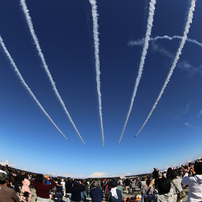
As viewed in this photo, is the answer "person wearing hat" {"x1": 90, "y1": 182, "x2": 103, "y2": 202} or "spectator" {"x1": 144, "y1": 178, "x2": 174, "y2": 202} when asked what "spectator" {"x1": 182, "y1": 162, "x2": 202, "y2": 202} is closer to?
"spectator" {"x1": 144, "y1": 178, "x2": 174, "y2": 202}

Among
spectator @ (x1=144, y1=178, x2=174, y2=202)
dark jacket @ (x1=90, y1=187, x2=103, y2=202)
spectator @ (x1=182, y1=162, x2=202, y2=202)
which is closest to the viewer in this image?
spectator @ (x1=182, y1=162, x2=202, y2=202)

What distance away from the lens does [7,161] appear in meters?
64.1

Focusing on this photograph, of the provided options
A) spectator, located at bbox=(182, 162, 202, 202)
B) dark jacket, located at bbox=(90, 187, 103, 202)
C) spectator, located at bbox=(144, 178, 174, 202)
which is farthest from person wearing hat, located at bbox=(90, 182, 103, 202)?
spectator, located at bbox=(182, 162, 202, 202)

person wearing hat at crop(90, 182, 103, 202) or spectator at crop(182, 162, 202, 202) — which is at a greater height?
spectator at crop(182, 162, 202, 202)

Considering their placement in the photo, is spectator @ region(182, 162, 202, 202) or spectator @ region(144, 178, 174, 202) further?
spectator @ region(144, 178, 174, 202)

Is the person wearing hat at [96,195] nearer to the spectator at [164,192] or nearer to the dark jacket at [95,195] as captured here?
the dark jacket at [95,195]

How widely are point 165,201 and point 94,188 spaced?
11.5ft

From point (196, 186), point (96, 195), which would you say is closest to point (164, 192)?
point (196, 186)

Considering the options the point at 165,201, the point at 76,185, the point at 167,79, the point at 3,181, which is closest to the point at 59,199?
the point at 76,185

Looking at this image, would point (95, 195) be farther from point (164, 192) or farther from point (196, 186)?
point (196, 186)

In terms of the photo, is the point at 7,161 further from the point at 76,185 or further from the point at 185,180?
the point at 185,180

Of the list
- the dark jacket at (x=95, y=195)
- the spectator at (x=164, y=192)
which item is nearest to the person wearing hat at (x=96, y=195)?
the dark jacket at (x=95, y=195)

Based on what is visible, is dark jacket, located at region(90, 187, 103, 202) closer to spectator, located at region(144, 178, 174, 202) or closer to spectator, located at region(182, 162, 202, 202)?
spectator, located at region(144, 178, 174, 202)

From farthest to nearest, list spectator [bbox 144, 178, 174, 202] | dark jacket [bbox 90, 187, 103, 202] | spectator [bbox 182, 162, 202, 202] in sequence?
dark jacket [bbox 90, 187, 103, 202], spectator [bbox 144, 178, 174, 202], spectator [bbox 182, 162, 202, 202]
